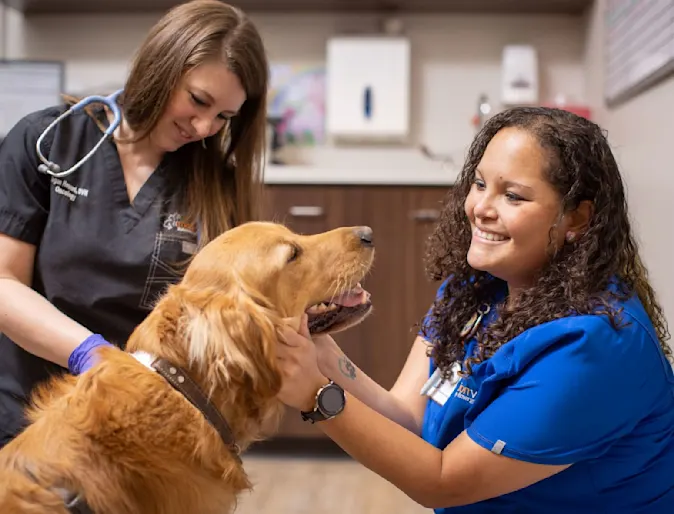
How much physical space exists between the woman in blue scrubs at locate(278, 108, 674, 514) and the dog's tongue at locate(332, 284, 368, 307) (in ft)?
0.61

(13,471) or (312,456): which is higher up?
(13,471)

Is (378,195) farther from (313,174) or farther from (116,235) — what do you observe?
(116,235)

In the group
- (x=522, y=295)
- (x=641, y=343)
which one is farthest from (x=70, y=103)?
(x=641, y=343)

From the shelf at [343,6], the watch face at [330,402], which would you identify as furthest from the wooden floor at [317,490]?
the shelf at [343,6]

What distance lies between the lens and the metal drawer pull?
3.16 metres

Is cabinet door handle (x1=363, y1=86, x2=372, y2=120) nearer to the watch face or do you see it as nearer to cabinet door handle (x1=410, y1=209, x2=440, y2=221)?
cabinet door handle (x1=410, y1=209, x2=440, y2=221)

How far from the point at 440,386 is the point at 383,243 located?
70.3 inches

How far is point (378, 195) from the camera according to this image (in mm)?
3156

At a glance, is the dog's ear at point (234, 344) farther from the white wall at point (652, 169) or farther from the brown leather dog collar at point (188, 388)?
the white wall at point (652, 169)

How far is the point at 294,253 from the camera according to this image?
142 cm

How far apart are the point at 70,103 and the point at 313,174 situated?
1.54m

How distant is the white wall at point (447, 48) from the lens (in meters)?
3.55

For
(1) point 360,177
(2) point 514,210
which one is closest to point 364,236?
(2) point 514,210

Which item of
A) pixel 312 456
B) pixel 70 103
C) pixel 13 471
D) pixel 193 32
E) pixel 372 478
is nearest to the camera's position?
pixel 13 471
